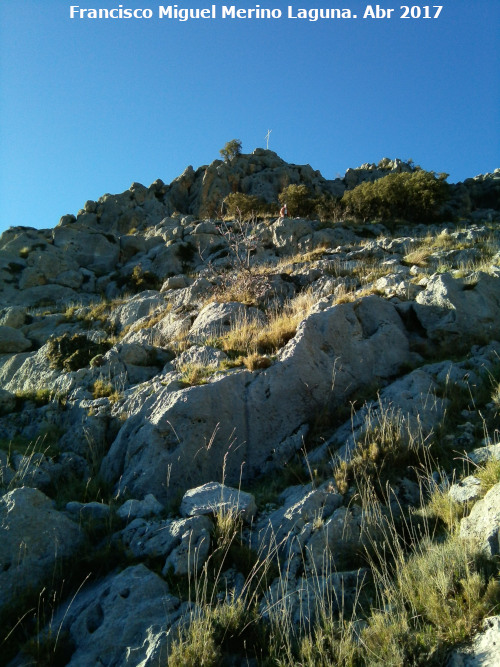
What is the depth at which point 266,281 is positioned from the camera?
41.4 feet

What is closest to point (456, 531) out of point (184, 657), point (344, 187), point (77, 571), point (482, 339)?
point (184, 657)

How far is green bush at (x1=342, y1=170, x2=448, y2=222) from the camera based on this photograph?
27859 millimetres

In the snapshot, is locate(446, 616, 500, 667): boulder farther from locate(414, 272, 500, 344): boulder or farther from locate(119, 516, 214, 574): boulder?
locate(414, 272, 500, 344): boulder

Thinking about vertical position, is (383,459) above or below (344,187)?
below

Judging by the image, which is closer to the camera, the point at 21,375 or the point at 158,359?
the point at 158,359

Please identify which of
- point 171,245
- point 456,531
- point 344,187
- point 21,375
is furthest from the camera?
point 344,187

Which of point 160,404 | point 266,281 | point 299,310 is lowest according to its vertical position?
point 160,404

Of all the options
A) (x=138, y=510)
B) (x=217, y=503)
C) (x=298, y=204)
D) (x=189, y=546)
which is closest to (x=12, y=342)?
(x=138, y=510)

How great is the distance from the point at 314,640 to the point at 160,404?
4.22 metres

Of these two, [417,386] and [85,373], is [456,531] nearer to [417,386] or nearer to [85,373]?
[417,386]

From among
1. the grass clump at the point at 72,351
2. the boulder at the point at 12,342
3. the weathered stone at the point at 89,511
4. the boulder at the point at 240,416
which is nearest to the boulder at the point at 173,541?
the weathered stone at the point at 89,511

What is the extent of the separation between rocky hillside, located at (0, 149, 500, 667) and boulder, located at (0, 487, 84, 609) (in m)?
0.02

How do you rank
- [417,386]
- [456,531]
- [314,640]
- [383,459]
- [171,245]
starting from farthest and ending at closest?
[171,245], [417,386], [383,459], [456,531], [314,640]

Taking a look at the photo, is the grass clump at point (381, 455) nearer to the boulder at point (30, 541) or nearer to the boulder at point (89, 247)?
the boulder at point (30, 541)
